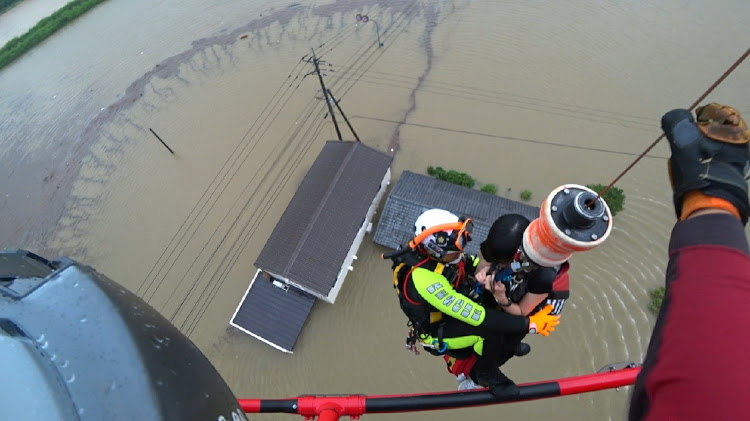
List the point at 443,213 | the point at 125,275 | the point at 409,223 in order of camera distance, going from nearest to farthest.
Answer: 1. the point at 443,213
2. the point at 409,223
3. the point at 125,275

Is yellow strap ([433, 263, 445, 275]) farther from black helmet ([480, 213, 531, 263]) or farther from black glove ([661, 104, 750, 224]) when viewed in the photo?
black glove ([661, 104, 750, 224])

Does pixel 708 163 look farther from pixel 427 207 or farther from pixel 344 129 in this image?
pixel 344 129

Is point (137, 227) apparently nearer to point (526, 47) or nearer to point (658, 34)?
point (526, 47)

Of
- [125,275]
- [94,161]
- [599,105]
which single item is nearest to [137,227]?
[125,275]

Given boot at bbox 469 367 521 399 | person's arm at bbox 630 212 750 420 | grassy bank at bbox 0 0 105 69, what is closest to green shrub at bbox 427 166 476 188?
boot at bbox 469 367 521 399

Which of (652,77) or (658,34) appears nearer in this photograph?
(652,77)

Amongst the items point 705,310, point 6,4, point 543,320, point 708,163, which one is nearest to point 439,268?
point 543,320
